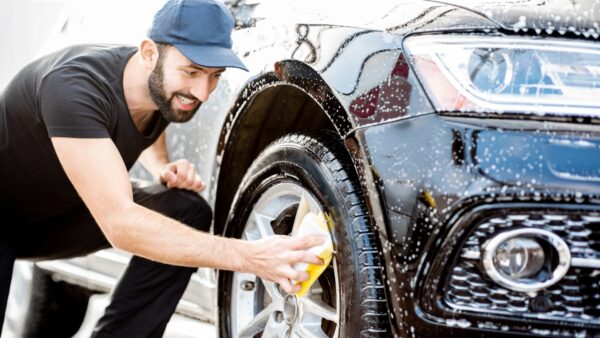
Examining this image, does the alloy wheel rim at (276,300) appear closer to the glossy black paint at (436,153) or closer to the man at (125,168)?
the man at (125,168)

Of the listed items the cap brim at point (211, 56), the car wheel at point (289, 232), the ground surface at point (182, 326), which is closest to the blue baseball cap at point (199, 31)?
the cap brim at point (211, 56)

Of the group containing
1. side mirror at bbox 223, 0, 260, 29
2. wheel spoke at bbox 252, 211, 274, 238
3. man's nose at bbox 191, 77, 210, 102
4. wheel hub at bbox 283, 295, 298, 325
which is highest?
side mirror at bbox 223, 0, 260, 29

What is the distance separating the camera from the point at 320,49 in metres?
2.35

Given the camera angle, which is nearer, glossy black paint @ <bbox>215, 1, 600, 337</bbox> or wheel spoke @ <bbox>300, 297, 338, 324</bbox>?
glossy black paint @ <bbox>215, 1, 600, 337</bbox>

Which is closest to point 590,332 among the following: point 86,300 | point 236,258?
point 236,258

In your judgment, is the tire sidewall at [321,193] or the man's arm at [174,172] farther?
the man's arm at [174,172]

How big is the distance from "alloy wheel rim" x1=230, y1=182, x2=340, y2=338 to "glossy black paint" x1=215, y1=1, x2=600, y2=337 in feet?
1.01

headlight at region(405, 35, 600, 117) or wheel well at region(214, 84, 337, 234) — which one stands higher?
headlight at region(405, 35, 600, 117)

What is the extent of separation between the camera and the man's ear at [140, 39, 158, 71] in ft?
9.11

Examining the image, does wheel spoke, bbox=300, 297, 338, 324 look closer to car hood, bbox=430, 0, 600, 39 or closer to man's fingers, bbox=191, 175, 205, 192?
man's fingers, bbox=191, 175, 205, 192

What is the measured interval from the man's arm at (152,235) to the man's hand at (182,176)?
1.77 ft

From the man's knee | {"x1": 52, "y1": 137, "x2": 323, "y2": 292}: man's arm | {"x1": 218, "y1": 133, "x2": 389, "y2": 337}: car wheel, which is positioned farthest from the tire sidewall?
the man's knee

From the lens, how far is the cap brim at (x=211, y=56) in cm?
262

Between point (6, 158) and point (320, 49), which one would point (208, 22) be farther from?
point (6, 158)
